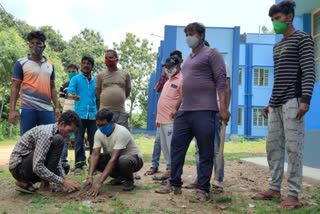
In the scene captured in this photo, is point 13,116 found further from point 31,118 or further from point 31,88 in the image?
point 31,88

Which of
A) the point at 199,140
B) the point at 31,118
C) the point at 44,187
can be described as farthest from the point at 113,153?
the point at 31,118

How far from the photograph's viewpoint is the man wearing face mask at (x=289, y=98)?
13.8ft

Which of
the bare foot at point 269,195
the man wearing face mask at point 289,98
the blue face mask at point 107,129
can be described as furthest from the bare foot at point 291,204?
the blue face mask at point 107,129

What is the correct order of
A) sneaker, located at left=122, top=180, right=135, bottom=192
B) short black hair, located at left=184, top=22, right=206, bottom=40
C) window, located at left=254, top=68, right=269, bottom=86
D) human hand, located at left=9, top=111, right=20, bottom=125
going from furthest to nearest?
window, located at left=254, top=68, right=269, bottom=86, human hand, located at left=9, top=111, right=20, bottom=125, sneaker, located at left=122, top=180, right=135, bottom=192, short black hair, located at left=184, top=22, right=206, bottom=40

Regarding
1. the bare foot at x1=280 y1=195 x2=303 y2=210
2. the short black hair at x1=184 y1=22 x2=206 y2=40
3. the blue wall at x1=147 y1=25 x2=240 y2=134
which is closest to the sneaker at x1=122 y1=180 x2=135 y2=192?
the bare foot at x1=280 y1=195 x2=303 y2=210

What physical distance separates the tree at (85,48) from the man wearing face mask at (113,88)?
2688 centimetres

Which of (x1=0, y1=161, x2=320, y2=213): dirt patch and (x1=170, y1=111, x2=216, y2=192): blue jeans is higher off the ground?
(x1=170, y1=111, x2=216, y2=192): blue jeans

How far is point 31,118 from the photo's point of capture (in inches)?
207

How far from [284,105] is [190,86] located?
1.05 metres

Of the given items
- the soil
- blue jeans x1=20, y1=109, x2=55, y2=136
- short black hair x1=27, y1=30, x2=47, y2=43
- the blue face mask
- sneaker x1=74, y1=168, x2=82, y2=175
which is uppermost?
short black hair x1=27, y1=30, x2=47, y2=43

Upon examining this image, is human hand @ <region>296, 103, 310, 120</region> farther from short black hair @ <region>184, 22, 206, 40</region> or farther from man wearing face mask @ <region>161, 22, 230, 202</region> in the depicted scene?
short black hair @ <region>184, 22, 206, 40</region>

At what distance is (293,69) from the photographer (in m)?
4.35

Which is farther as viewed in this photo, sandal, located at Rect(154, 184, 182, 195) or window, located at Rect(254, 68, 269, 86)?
window, located at Rect(254, 68, 269, 86)

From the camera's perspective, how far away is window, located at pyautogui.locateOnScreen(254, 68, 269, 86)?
28.9 metres
